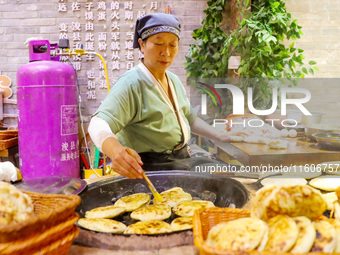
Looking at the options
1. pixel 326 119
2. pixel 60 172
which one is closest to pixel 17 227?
pixel 326 119

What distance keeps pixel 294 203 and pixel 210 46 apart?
133 inches

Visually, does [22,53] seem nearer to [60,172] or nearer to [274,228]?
[60,172]

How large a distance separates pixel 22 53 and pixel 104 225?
3.77 m

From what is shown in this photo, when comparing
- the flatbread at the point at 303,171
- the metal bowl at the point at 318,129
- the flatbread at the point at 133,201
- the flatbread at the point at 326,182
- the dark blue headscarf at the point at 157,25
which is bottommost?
the flatbread at the point at 133,201

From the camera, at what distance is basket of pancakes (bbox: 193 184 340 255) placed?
70 centimetres

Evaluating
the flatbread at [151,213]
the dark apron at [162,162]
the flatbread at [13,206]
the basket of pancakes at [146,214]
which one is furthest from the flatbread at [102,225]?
the dark apron at [162,162]

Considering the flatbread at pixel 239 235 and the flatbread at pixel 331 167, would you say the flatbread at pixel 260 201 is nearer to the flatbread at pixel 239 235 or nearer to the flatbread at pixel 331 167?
the flatbread at pixel 239 235

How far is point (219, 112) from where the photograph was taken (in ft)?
4.83

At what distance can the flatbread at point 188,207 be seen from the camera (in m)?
1.38

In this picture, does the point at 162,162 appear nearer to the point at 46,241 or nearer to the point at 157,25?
the point at 157,25

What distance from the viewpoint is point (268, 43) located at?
3.17m

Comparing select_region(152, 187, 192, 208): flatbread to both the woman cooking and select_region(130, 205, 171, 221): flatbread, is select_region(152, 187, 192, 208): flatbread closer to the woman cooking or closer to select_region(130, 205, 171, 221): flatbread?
select_region(130, 205, 171, 221): flatbread

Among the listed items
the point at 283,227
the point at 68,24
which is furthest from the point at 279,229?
the point at 68,24

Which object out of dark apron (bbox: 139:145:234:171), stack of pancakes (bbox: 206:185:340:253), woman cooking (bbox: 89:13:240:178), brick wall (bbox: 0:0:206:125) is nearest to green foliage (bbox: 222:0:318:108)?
brick wall (bbox: 0:0:206:125)
